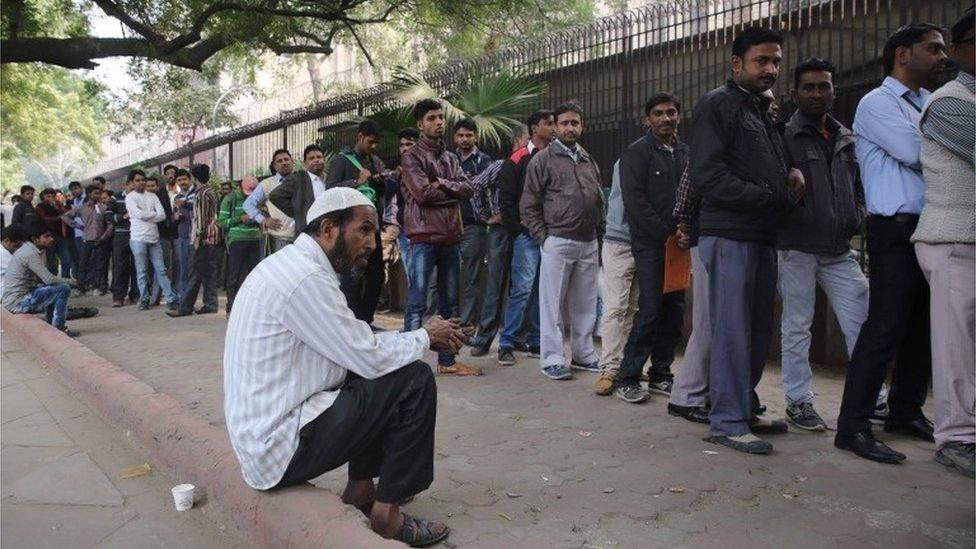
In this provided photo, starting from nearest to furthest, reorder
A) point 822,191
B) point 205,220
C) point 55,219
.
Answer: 1. point 822,191
2. point 205,220
3. point 55,219

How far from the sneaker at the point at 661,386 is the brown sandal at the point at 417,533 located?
2762mm

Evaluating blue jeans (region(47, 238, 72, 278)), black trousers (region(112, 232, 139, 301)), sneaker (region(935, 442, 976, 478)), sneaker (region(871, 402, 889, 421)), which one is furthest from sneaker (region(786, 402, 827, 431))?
blue jeans (region(47, 238, 72, 278))

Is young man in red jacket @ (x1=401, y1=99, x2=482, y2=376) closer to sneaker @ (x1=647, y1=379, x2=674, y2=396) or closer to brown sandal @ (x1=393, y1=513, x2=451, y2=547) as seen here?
sneaker @ (x1=647, y1=379, x2=674, y2=396)

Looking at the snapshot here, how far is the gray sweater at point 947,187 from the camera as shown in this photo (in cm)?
361

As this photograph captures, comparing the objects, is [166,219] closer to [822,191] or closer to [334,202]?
[334,202]

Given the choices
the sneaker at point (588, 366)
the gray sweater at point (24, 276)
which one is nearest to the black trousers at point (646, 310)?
the sneaker at point (588, 366)

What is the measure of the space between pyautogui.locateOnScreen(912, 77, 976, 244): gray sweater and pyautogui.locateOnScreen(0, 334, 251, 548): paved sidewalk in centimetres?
329

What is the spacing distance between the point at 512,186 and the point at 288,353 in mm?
3969

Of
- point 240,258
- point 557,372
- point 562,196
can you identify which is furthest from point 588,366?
point 240,258

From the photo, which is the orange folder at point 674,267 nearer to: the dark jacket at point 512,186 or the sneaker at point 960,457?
the dark jacket at point 512,186

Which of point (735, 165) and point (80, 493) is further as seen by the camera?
point (735, 165)

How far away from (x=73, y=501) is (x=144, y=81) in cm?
1709

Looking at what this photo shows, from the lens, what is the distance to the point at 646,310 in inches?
208

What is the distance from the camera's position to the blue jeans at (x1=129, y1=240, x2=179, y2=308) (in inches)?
430
